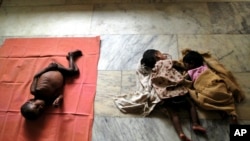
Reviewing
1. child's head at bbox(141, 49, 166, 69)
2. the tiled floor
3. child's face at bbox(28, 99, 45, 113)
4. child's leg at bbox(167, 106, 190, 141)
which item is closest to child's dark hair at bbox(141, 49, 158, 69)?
child's head at bbox(141, 49, 166, 69)

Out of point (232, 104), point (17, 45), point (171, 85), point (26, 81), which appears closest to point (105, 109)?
point (171, 85)

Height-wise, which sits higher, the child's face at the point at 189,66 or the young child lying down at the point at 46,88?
the child's face at the point at 189,66

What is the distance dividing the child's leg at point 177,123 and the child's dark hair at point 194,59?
0.33 meters

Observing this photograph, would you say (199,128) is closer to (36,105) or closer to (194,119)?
(194,119)

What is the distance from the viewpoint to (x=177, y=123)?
1.46 metres

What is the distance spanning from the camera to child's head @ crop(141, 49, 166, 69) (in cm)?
168

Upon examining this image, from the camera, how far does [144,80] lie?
1.67 metres

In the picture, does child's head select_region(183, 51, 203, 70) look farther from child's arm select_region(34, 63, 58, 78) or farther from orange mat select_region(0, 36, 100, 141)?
child's arm select_region(34, 63, 58, 78)

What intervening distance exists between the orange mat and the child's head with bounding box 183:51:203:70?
59cm

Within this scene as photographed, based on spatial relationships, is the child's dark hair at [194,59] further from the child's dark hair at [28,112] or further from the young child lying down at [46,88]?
the child's dark hair at [28,112]

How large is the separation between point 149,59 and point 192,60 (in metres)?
0.26

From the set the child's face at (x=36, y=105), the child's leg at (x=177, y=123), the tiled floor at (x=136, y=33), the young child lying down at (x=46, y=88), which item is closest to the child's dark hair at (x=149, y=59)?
the tiled floor at (x=136, y=33)

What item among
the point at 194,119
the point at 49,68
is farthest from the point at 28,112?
the point at 194,119

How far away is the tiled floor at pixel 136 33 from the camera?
4.95 feet
